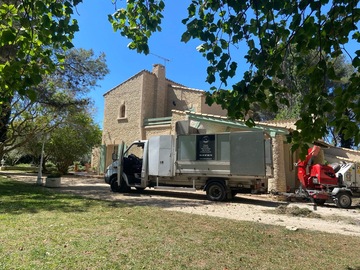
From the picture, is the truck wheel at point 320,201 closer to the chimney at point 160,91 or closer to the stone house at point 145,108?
the stone house at point 145,108

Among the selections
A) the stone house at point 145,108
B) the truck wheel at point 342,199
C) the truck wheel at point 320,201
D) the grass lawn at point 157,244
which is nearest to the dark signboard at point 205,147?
the truck wheel at point 320,201

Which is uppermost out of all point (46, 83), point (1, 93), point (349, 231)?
point (46, 83)

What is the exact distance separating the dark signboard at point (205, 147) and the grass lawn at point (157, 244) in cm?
487

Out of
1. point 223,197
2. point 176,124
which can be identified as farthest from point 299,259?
point 176,124

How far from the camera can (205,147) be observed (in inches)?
533

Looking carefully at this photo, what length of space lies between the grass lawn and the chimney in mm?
17508

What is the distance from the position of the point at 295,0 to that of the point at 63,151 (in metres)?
27.4

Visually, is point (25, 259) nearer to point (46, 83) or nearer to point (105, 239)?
point (105, 239)

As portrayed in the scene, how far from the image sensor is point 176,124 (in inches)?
789

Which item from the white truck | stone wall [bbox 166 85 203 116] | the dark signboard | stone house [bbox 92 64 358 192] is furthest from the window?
the dark signboard

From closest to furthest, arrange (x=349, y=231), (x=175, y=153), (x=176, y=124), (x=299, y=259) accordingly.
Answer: (x=299, y=259) → (x=349, y=231) → (x=175, y=153) → (x=176, y=124)

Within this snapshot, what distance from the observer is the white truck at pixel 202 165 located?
1248cm

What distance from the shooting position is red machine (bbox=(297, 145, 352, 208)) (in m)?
12.6

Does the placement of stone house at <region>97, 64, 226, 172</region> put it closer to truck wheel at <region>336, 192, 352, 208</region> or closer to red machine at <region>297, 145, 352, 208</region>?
red machine at <region>297, 145, 352, 208</region>
